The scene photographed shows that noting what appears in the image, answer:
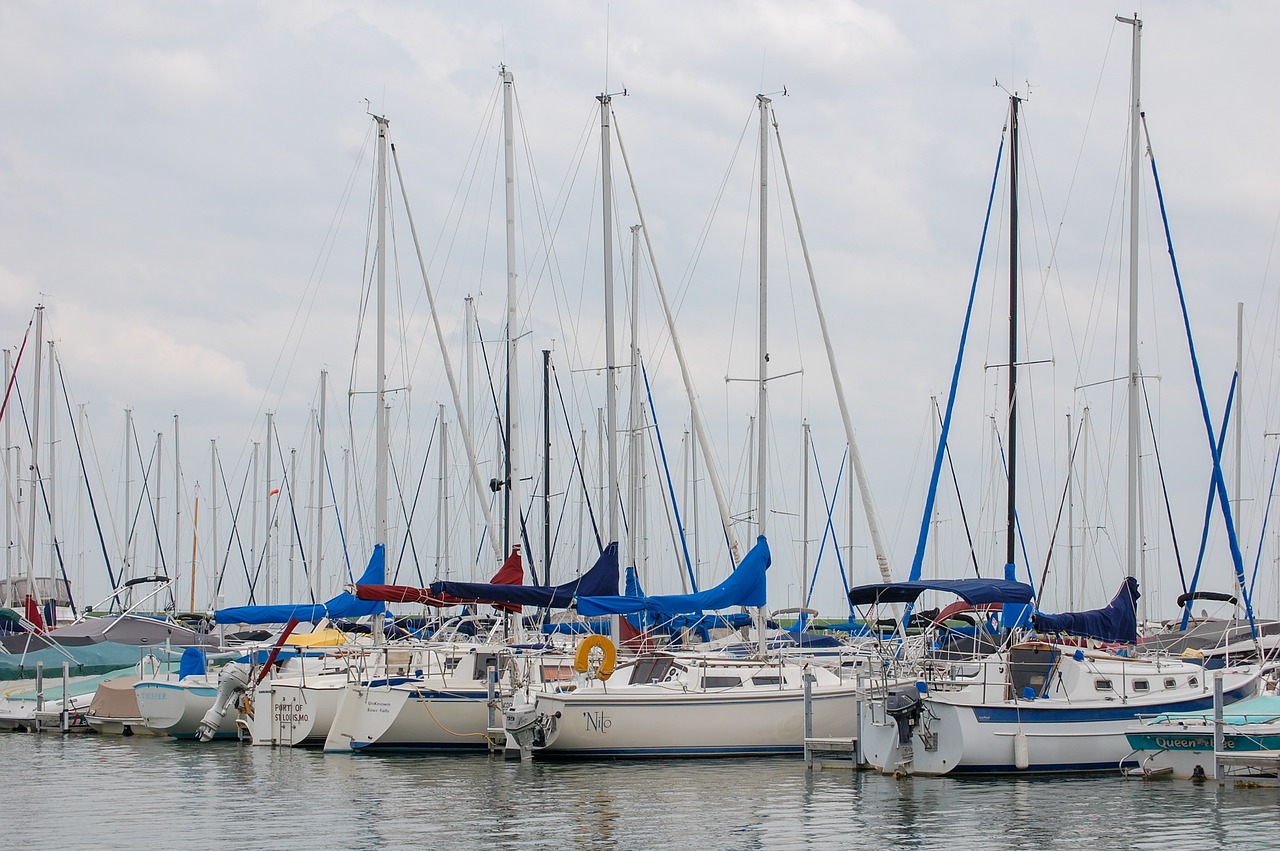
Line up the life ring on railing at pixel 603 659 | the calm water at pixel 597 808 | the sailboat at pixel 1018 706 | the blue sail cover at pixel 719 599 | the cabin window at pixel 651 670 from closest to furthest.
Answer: the calm water at pixel 597 808, the sailboat at pixel 1018 706, the life ring on railing at pixel 603 659, the cabin window at pixel 651 670, the blue sail cover at pixel 719 599

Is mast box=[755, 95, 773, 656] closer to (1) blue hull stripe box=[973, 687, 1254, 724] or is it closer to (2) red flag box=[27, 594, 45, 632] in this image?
(1) blue hull stripe box=[973, 687, 1254, 724]

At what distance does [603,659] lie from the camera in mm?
29188

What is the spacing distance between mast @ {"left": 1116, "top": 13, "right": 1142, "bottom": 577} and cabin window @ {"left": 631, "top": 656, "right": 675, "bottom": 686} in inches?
362

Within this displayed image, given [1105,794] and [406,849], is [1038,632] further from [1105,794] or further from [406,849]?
[406,849]

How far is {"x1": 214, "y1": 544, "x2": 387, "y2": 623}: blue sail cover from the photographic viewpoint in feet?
114

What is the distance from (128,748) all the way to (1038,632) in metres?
19.9

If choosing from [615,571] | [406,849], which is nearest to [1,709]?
[615,571]

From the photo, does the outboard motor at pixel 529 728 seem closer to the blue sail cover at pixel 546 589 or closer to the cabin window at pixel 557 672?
the cabin window at pixel 557 672

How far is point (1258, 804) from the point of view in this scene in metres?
22.2

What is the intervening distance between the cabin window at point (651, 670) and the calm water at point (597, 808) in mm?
1963

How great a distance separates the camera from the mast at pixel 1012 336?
2958 centimetres

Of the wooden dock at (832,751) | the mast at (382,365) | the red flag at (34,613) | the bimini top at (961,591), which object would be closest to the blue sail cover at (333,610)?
the mast at (382,365)

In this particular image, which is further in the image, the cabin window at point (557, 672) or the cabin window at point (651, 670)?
the cabin window at point (557, 672)

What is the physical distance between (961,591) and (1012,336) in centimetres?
669
